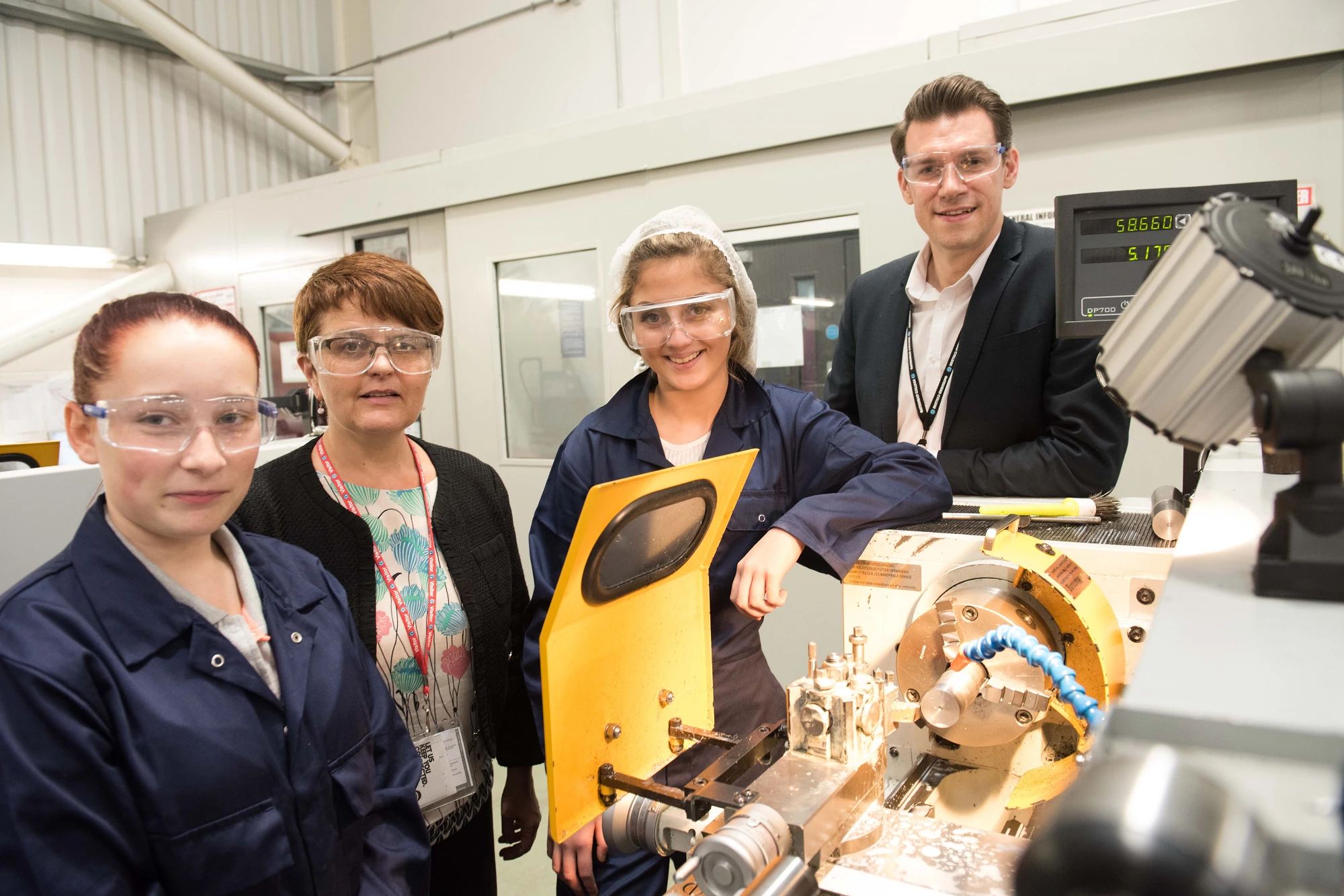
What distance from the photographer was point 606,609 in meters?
0.78

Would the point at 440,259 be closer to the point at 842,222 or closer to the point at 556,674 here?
the point at 842,222

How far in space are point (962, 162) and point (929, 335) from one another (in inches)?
14.9

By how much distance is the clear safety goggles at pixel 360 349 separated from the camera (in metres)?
1.23

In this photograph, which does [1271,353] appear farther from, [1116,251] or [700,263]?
[700,263]

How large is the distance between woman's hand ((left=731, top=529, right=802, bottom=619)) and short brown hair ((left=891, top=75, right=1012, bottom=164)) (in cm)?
103

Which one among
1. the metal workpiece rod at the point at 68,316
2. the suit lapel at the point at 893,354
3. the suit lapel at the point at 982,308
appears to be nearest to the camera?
the suit lapel at the point at 982,308

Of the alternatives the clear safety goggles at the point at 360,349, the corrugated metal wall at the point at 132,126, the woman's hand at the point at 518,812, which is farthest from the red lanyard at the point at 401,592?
the corrugated metal wall at the point at 132,126

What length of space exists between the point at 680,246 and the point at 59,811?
105 centimetres

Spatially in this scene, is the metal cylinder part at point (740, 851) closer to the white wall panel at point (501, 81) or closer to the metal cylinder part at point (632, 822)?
the metal cylinder part at point (632, 822)

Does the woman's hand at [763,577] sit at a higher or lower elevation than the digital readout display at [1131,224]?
lower

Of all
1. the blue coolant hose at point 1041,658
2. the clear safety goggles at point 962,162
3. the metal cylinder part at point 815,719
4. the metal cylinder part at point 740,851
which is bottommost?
the metal cylinder part at point 740,851

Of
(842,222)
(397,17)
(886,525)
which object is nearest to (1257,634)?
(886,525)

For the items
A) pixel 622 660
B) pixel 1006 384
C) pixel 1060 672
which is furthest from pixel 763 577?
pixel 1006 384

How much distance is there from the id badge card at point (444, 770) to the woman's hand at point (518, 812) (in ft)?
0.43
